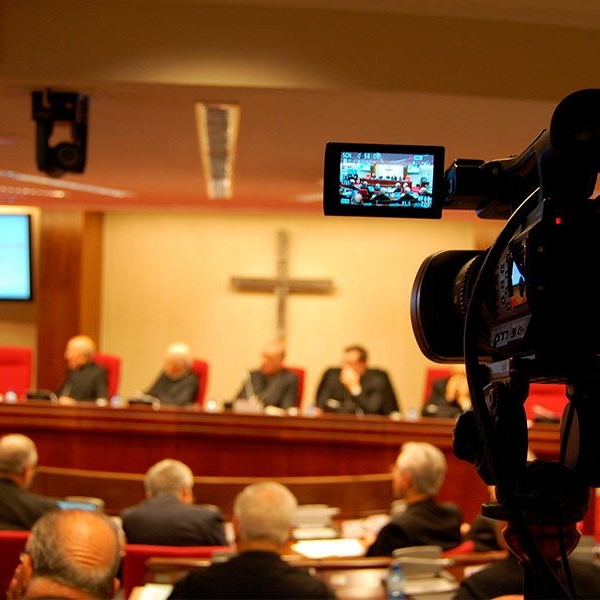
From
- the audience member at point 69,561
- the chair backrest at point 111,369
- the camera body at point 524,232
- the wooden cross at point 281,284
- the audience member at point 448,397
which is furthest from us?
the wooden cross at point 281,284

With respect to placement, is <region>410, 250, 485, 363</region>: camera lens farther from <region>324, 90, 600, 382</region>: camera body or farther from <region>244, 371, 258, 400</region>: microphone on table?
<region>244, 371, 258, 400</region>: microphone on table

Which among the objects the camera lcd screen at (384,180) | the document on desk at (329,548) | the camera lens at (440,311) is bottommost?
the document on desk at (329,548)

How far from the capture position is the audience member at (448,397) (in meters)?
6.83

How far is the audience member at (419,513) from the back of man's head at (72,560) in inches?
86.5

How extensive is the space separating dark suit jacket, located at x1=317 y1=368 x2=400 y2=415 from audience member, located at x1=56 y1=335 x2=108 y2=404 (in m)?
1.66

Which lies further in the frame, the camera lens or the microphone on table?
the microphone on table

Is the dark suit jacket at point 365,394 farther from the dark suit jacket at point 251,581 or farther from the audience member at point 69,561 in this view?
the audience member at point 69,561

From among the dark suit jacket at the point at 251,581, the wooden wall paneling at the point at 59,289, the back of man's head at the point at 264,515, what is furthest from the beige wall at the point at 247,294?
the dark suit jacket at the point at 251,581

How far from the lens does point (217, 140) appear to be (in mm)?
5387

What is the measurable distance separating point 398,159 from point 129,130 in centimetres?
416

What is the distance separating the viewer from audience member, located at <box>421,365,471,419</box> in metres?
6.83

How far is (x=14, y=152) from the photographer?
234 inches

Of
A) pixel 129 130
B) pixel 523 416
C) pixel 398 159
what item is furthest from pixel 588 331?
pixel 129 130

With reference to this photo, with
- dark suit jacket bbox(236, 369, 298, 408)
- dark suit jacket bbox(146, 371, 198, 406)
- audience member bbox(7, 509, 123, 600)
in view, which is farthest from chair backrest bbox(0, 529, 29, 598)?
dark suit jacket bbox(236, 369, 298, 408)
